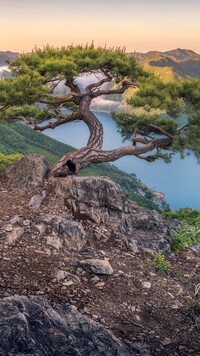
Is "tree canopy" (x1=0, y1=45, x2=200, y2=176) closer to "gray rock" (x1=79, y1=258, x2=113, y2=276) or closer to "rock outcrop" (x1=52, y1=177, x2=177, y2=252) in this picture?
"rock outcrop" (x1=52, y1=177, x2=177, y2=252)

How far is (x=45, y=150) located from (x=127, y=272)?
11988 centimetres

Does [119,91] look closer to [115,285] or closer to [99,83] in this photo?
[99,83]

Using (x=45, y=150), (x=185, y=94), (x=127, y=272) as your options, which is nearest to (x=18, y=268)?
(x=127, y=272)

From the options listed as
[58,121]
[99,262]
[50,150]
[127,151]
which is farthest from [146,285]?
[50,150]

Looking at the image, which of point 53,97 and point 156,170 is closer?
point 53,97

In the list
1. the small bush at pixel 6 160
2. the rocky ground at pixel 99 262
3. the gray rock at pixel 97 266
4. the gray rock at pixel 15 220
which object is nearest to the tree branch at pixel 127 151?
the rocky ground at pixel 99 262

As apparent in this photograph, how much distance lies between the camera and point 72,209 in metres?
10.3

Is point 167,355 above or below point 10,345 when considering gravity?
below

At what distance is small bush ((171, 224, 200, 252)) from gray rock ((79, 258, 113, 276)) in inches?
135

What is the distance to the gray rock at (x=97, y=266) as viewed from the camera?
8.00 meters

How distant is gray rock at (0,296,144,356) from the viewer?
4422 mm

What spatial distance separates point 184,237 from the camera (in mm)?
11656

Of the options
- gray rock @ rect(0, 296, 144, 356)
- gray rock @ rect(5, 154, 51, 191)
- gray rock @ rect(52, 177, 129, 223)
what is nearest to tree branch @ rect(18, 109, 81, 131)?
gray rock @ rect(5, 154, 51, 191)

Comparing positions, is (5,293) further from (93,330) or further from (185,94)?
(185,94)
